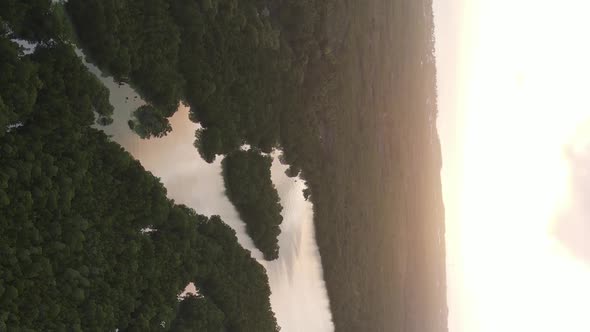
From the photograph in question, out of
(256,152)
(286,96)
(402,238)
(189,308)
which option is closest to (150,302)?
(189,308)

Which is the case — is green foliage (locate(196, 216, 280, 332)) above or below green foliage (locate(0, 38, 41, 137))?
below

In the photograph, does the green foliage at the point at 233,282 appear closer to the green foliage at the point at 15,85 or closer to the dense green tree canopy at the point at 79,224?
the dense green tree canopy at the point at 79,224

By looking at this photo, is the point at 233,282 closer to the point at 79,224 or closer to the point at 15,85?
the point at 79,224

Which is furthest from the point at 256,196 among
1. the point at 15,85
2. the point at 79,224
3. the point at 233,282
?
the point at 15,85

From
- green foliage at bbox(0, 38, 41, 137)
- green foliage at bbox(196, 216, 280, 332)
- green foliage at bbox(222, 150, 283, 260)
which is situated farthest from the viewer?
green foliage at bbox(222, 150, 283, 260)

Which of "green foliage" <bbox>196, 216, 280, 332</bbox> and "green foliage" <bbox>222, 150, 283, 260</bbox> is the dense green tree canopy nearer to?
"green foliage" <bbox>196, 216, 280, 332</bbox>

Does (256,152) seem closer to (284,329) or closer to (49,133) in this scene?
(284,329)

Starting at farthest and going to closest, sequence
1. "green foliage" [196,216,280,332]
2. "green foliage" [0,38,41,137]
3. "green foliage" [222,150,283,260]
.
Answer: "green foliage" [222,150,283,260] → "green foliage" [196,216,280,332] → "green foliage" [0,38,41,137]

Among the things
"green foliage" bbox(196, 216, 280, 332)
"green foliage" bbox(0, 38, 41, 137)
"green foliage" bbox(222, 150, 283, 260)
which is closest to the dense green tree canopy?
"green foliage" bbox(0, 38, 41, 137)
